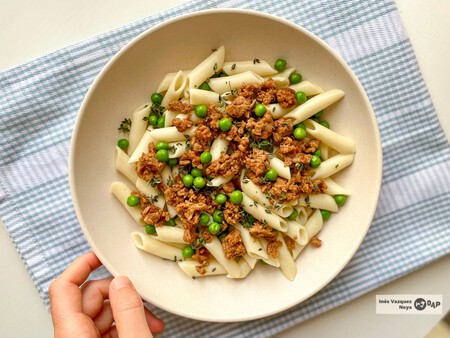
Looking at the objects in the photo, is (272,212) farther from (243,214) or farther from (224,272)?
(224,272)

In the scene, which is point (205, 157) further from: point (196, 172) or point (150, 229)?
point (150, 229)

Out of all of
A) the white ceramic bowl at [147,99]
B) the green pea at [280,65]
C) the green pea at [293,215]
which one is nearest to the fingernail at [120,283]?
the white ceramic bowl at [147,99]

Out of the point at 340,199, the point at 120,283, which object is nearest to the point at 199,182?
the point at 120,283

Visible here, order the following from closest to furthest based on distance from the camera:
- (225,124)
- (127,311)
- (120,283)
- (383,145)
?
(127,311) < (120,283) < (225,124) < (383,145)

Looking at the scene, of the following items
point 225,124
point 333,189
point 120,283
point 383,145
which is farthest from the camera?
point 383,145

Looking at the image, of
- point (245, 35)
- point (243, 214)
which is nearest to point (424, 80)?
point (245, 35)

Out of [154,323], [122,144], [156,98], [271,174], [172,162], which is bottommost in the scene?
[154,323]
